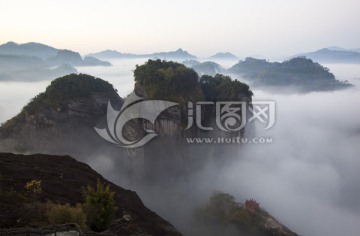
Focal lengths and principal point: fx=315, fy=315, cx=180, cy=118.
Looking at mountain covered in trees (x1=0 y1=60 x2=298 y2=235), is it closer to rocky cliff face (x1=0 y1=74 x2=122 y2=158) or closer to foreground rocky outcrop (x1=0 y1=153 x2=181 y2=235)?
rocky cliff face (x1=0 y1=74 x2=122 y2=158)

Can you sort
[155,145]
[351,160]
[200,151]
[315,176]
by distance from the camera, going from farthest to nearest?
[351,160] < [315,176] < [200,151] < [155,145]

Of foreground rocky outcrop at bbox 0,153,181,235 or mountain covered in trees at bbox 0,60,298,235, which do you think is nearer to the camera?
foreground rocky outcrop at bbox 0,153,181,235

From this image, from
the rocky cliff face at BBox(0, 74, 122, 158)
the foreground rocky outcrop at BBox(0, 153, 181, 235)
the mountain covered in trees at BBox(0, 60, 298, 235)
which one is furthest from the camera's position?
the rocky cliff face at BBox(0, 74, 122, 158)

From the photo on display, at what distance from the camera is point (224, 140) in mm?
64875

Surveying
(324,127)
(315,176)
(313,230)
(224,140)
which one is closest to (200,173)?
(224,140)

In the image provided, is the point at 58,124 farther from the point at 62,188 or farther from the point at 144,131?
the point at 62,188

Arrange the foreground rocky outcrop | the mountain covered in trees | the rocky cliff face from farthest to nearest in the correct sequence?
the rocky cliff face
the mountain covered in trees
the foreground rocky outcrop

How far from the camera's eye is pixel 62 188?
26.5 meters

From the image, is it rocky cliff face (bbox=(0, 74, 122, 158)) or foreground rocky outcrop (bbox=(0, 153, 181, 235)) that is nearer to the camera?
foreground rocky outcrop (bbox=(0, 153, 181, 235))

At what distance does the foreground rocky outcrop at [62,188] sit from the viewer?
74.2 ft

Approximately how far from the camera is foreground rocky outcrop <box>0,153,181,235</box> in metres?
22.6

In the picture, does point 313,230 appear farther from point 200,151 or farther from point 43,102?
point 43,102

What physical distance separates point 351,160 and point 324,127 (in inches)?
2514

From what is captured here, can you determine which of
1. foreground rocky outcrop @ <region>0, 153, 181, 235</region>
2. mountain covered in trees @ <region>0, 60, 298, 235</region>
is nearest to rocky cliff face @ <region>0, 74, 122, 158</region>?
mountain covered in trees @ <region>0, 60, 298, 235</region>
